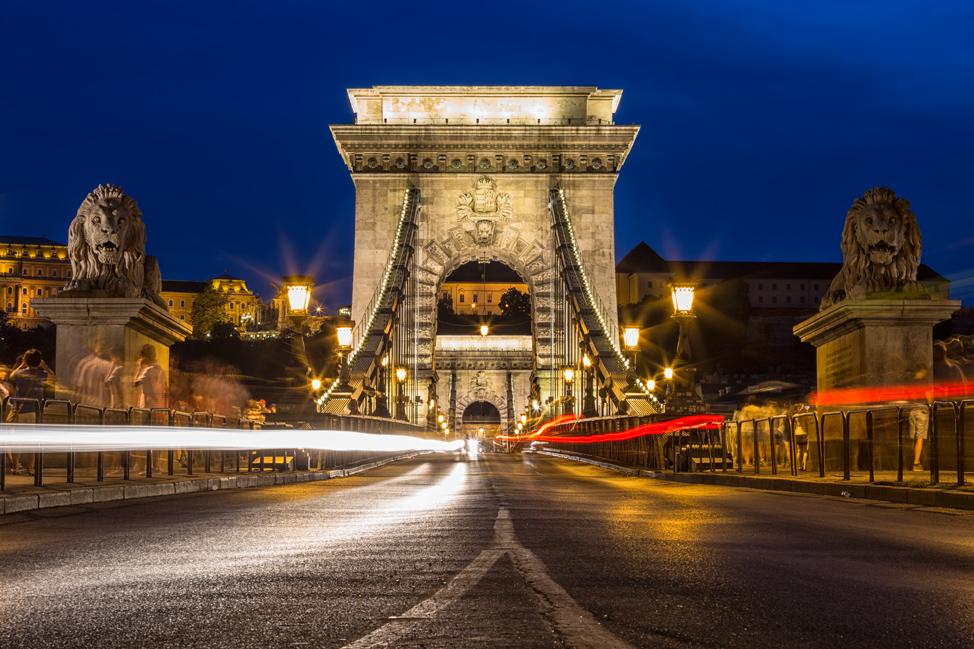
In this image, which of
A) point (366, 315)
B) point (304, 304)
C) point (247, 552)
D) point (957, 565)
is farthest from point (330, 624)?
point (366, 315)

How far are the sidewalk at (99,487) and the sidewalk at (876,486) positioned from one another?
6575 mm

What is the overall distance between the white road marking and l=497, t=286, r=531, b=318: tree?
123718 millimetres

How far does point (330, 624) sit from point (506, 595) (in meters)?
0.82

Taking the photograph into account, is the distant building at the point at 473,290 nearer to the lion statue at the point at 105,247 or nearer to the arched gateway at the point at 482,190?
the arched gateway at the point at 482,190

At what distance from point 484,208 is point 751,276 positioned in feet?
326

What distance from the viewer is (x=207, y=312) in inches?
A: 5566

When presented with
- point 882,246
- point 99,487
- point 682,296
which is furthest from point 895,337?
point 99,487

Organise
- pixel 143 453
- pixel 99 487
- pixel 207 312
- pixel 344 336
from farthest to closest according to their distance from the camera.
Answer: pixel 207 312 → pixel 344 336 → pixel 143 453 → pixel 99 487

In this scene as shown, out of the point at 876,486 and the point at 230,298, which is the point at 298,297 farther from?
the point at 230,298

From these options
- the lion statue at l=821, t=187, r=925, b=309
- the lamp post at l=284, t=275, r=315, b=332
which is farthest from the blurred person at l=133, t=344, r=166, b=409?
the lion statue at l=821, t=187, r=925, b=309

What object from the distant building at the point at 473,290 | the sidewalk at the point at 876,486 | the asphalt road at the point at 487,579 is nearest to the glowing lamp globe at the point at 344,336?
the sidewalk at the point at 876,486

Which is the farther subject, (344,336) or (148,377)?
(344,336)

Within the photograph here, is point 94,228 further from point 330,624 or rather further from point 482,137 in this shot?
point 482,137

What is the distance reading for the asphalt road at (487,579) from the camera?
10.9 ft
